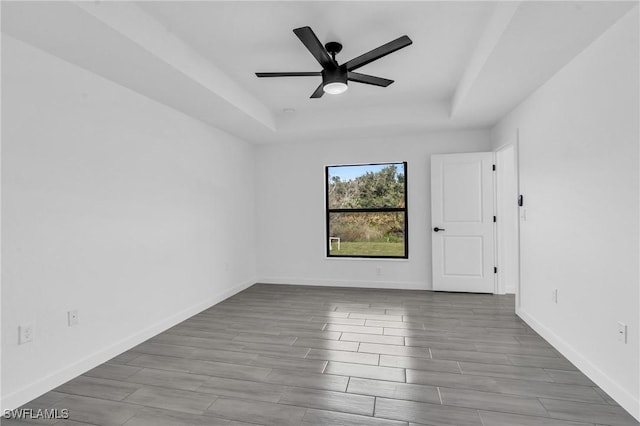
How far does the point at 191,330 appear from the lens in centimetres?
330

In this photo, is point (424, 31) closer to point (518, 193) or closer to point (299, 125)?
point (518, 193)

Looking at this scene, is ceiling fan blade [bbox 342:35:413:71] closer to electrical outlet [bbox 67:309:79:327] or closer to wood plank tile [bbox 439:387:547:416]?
wood plank tile [bbox 439:387:547:416]

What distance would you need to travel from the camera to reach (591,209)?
88.5 inches

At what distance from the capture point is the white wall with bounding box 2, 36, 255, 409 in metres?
2.07

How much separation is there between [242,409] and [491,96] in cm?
338

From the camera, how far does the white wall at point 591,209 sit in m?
1.90

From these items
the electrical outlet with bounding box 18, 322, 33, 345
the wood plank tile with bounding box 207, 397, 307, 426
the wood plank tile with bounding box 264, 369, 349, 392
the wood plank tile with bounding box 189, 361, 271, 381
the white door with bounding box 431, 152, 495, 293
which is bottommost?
the wood plank tile with bounding box 207, 397, 307, 426

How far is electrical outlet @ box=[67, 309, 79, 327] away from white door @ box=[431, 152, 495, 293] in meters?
4.03

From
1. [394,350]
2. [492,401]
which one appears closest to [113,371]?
[394,350]

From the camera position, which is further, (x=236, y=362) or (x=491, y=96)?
(x=491, y=96)

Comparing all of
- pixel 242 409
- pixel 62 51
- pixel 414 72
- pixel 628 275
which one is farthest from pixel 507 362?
pixel 62 51

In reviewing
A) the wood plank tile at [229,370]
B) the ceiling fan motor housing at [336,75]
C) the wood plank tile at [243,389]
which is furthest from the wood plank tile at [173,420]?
the ceiling fan motor housing at [336,75]

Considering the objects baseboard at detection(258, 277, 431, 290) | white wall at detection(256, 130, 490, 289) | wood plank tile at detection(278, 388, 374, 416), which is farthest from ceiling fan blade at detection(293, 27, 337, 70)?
baseboard at detection(258, 277, 431, 290)

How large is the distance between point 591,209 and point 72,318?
3660 mm
